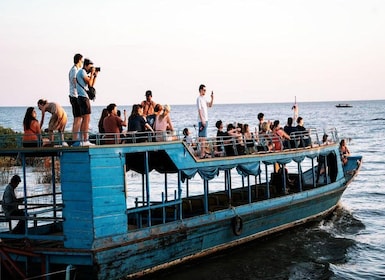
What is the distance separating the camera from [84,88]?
12.9 metres

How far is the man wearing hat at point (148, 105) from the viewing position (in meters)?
15.8

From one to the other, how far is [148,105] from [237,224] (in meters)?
4.04

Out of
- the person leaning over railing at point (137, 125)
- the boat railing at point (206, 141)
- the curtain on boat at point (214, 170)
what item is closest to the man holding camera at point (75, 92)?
the boat railing at point (206, 141)

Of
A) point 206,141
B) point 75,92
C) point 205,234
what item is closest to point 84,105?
point 75,92

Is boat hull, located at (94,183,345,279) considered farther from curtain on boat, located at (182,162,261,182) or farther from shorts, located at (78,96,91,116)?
shorts, located at (78,96,91,116)

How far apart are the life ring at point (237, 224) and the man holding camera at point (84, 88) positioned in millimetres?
5052

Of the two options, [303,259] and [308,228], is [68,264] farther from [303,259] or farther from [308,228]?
[308,228]

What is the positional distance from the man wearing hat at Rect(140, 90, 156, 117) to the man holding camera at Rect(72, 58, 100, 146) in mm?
2864

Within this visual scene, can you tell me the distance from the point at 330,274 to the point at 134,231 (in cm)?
586

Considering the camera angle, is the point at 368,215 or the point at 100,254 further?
the point at 368,215

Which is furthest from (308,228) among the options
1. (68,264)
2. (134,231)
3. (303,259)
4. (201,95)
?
(68,264)

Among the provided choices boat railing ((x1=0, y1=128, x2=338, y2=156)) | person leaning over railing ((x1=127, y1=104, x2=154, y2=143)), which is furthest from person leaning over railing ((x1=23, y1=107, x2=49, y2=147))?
person leaning over railing ((x1=127, y1=104, x2=154, y2=143))

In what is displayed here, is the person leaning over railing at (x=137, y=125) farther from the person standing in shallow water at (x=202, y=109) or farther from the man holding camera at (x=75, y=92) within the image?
the person standing in shallow water at (x=202, y=109)

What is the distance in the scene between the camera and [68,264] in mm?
12469
